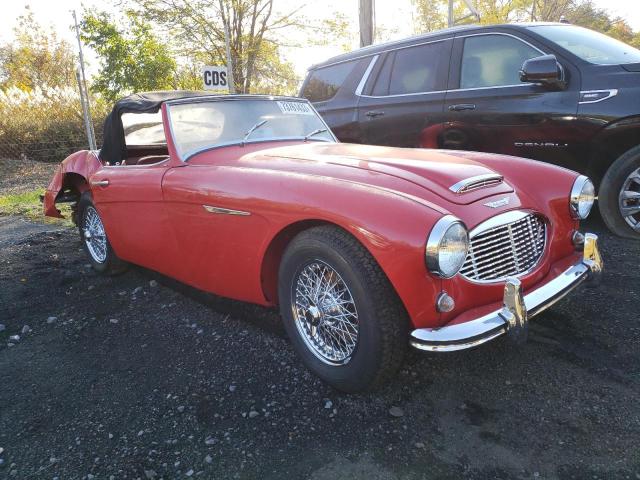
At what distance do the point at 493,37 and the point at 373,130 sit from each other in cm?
152

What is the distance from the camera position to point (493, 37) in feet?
15.0

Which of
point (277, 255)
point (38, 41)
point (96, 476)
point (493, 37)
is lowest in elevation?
point (96, 476)

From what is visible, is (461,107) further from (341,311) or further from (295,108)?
(341,311)

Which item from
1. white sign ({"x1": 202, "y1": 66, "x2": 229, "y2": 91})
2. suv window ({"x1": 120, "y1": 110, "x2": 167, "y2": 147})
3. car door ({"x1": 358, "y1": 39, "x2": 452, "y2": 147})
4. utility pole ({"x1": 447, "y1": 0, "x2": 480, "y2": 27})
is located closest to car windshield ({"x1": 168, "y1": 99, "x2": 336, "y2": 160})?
suv window ({"x1": 120, "y1": 110, "x2": 167, "y2": 147})

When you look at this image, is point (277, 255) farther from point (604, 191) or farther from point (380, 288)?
point (604, 191)

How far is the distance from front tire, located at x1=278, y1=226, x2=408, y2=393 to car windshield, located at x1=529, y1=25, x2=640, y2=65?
334cm

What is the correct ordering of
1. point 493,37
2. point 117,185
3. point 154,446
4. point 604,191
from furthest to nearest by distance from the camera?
point 493,37 → point 604,191 → point 117,185 → point 154,446

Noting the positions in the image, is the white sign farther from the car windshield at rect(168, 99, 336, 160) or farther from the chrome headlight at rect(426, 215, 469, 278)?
the chrome headlight at rect(426, 215, 469, 278)

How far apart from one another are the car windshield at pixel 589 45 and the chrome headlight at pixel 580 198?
Result: 190 cm

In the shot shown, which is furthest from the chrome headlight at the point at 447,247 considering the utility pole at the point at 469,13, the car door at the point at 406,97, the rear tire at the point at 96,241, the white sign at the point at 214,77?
the utility pole at the point at 469,13

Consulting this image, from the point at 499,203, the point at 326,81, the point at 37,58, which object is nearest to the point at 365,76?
the point at 326,81

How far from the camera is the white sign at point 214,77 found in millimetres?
9453

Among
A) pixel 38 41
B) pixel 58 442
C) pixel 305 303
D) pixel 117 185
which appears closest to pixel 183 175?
pixel 117 185

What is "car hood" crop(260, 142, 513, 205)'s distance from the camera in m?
2.36
